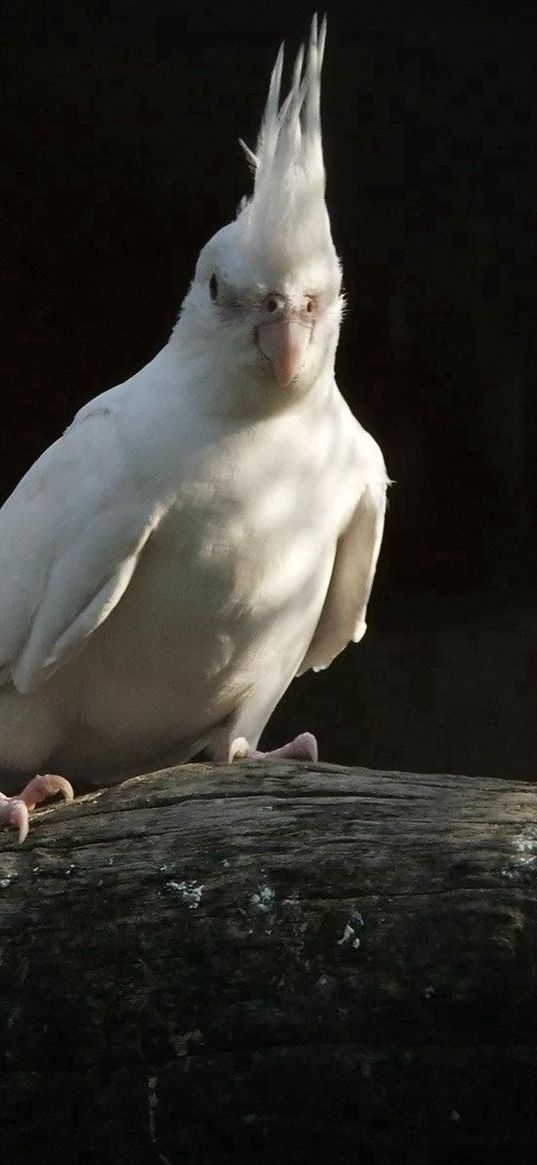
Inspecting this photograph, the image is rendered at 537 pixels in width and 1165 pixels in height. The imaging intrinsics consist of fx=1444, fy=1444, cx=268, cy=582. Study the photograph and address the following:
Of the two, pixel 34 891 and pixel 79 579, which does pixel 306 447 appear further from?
pixel 34 891

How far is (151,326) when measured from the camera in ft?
18.3

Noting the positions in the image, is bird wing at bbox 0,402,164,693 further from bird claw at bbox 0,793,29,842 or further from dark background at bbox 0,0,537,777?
dark background at bbox 0,0,537,777

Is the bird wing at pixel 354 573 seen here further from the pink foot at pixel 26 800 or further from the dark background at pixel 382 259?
the dark background at pixel 382 259

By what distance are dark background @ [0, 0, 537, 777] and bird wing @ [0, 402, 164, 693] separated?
2.01 metres

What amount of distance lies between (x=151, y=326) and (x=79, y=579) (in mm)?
2443

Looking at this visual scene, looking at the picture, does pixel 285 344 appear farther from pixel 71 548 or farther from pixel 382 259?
pixel 382 259

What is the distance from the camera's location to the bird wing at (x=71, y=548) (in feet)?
10.9

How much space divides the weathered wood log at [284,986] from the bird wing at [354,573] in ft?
3.53

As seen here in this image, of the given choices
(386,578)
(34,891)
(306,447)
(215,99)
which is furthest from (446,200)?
(34,891)

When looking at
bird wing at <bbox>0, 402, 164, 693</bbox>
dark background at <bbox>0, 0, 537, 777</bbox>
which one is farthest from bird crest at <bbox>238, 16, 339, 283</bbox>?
dark background at <bbox>0, 0, 537, 777</bbox>

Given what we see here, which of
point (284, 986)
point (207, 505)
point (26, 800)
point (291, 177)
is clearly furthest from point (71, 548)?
point (284, 986)

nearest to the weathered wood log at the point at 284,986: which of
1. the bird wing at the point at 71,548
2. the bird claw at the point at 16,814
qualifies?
the bird claw at the point at 16,814

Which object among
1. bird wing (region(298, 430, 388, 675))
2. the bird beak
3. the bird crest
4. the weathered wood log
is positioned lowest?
the weathered wood log

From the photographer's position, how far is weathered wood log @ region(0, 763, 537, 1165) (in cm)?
243
